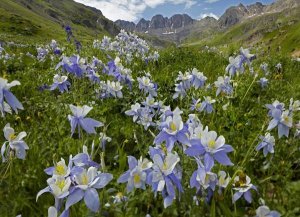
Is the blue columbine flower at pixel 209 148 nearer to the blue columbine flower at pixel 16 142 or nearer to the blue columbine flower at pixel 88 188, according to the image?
the blue columbine flower at pixel 88 188

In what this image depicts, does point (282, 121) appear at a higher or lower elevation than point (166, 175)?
higher

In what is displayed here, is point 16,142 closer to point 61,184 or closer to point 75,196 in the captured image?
point 61,184

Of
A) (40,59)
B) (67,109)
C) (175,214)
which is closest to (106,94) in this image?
(67,109)

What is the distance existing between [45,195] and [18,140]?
641mm

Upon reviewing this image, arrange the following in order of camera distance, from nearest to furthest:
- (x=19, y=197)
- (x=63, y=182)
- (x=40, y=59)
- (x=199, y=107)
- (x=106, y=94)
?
1. (x=63, y=182)
2. (x=19, y=197)
3. (x=199, y=107)
4. (x=106, y=94)
5. (x=40, y=59)

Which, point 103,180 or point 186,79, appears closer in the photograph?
point 103,180

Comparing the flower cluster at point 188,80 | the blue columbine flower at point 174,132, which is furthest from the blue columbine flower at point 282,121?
the flower cluster at point 188,80

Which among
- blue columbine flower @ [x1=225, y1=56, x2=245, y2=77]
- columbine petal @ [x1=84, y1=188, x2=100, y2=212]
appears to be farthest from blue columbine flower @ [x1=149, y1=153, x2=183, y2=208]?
blue columbine flower @ [x1=225, y1=56, x2=245, y2=77]

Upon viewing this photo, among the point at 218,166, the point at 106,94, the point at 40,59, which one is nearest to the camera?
the point at 218,166

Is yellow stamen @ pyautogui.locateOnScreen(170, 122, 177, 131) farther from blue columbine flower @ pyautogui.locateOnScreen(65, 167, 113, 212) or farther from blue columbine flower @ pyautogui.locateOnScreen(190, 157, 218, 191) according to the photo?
blue columbine flower @ pyautogui.locateOnScreen(65, 167, 113, 212)

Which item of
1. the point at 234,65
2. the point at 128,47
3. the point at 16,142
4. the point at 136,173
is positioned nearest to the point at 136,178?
the point at 136,173

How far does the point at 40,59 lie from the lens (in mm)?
10758

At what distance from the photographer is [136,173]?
7.95ft

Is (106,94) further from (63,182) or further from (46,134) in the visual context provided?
(63,182)
